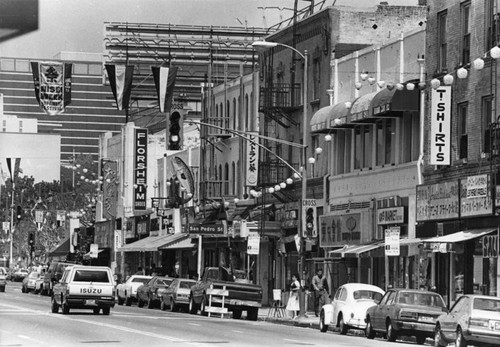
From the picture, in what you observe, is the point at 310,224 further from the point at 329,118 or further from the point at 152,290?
the point at 152,290

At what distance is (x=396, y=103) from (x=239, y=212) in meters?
23.2

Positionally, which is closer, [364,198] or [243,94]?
[364,198]

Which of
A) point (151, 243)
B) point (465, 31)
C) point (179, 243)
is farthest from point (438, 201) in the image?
point (151, 243)

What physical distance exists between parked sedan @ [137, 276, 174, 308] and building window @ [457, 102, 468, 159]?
19557 mm

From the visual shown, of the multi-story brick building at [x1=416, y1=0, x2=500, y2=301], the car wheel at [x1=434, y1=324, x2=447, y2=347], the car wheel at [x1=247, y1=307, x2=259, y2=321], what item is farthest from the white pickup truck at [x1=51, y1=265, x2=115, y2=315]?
the car wheel at [x1=434, y1=324, x2=447, y2=347]

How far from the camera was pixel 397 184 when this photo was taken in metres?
47.8

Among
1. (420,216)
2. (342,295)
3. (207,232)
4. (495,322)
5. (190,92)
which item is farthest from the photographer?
(190,92)

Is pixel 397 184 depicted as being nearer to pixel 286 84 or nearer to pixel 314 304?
pixel 314 304

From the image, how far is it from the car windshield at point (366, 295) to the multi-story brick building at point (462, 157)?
3291 millimetres

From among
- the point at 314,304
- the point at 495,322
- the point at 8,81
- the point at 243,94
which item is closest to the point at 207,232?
the point at 243,94

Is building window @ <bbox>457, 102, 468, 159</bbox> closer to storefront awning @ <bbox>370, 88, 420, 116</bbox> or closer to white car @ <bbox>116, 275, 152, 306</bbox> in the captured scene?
storefront awning @ <bbox>370, 88, 420, 116</bbox>

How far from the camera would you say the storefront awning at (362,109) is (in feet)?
157

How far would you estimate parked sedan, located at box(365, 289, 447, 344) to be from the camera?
3200 centimetres

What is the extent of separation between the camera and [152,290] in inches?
2318
